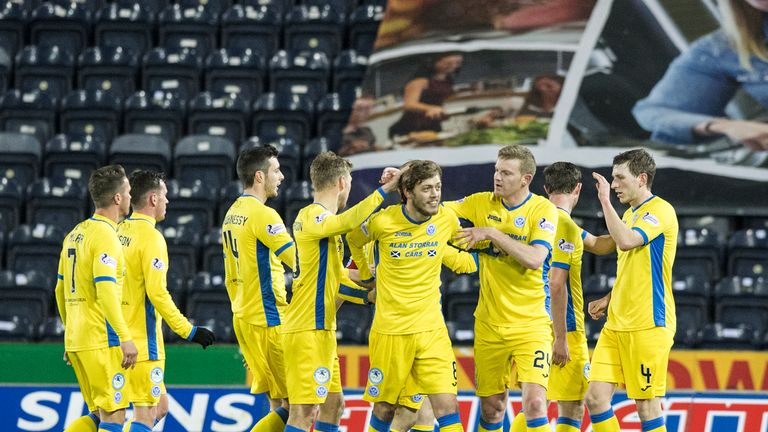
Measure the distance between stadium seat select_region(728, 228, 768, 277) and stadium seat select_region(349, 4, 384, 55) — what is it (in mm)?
5928

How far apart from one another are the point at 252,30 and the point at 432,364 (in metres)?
10.5

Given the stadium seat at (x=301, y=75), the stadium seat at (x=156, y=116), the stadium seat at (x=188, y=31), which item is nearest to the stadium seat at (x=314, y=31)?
the stadium seat at (x=301, y=75)

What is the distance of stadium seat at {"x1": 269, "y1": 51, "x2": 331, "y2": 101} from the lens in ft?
55.7

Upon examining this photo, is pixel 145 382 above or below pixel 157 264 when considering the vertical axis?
below

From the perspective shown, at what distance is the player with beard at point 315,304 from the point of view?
8.35 m

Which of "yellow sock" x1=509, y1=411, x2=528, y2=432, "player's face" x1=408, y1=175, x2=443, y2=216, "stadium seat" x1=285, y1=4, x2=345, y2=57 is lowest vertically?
"yellow sock" x1=509, y1=411, x2=528, y2=432

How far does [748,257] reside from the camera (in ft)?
46.4

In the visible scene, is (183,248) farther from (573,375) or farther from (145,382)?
(573,375)

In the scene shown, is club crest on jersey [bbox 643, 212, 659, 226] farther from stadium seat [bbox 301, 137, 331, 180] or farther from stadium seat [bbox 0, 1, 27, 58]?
stadium seat [bbox 0, 1, 27, 58]

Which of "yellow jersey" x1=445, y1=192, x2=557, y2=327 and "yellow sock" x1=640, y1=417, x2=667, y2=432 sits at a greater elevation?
"yellow jersey" x1=445, y1=192, x2=557, y2=327

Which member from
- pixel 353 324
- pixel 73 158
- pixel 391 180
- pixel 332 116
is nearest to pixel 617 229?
pixel 391 180

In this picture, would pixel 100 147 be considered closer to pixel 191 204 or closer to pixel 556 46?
pixel 191 204

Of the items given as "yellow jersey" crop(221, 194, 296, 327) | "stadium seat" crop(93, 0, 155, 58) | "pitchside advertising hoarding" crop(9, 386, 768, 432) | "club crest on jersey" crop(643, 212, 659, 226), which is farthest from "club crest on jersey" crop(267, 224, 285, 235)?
"stadium seat" crop(93, 0, 155, 58)

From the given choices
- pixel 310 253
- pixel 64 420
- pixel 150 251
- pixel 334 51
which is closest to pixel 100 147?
pixel 334 51
